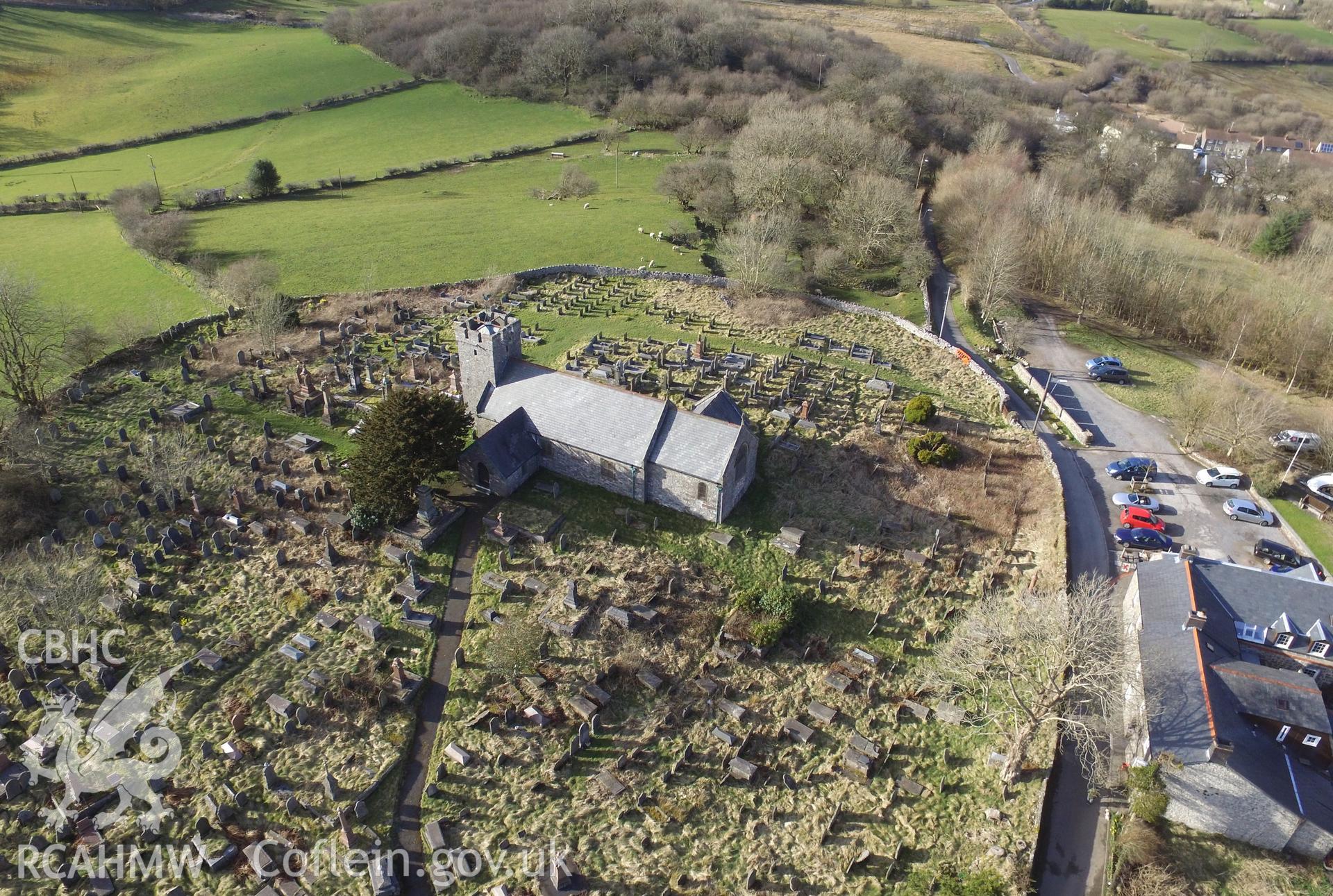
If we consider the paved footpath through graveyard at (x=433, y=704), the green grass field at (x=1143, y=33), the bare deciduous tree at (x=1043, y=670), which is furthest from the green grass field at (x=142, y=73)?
the green grass field at (x=1143, y=33)

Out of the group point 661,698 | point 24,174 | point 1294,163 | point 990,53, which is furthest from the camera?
point 990,53

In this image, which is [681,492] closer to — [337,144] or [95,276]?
[95,276]

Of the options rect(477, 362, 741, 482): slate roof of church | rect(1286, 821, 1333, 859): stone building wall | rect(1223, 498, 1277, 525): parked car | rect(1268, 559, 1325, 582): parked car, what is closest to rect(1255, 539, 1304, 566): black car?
rect(1268, 559, 1325, 582): parked car

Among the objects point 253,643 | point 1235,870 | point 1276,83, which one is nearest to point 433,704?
point 253,643

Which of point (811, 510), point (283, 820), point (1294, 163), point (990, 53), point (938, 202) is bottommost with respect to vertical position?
point (283, 820)

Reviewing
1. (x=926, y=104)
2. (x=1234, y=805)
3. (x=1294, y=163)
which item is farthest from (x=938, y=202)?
(x=1234, y=805)

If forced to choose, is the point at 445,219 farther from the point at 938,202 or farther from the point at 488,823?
the point at 488,823
